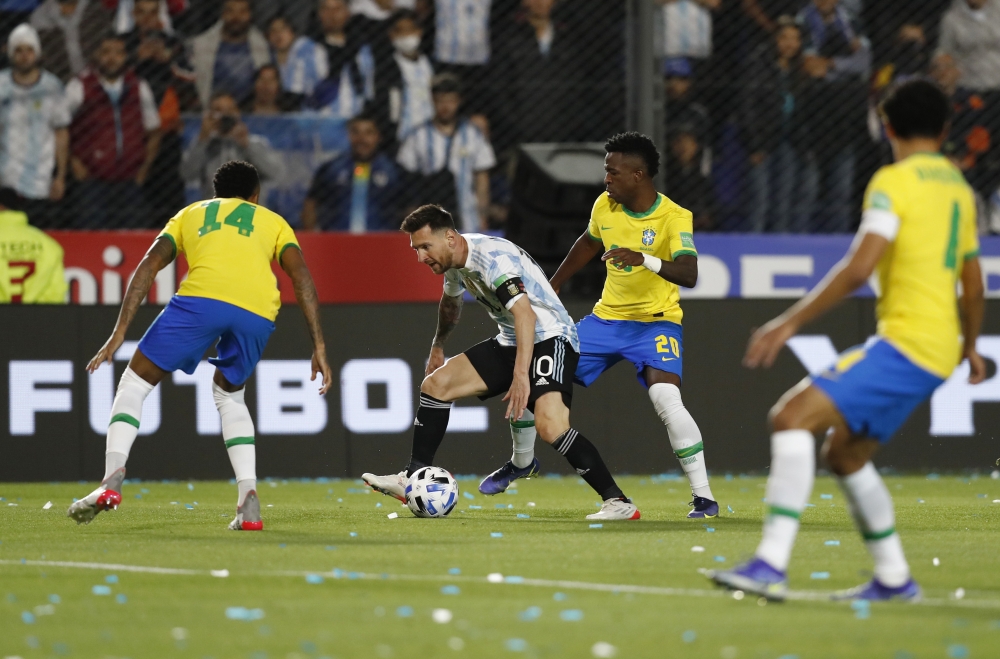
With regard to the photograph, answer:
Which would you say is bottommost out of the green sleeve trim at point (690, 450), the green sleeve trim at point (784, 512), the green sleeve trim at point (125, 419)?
the green sleeve trim at point (690, 450)

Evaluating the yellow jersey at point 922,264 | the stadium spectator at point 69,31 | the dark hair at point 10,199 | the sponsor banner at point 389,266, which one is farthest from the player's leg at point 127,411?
the stadium spectator at point 69,31

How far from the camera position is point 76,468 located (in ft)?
38.1

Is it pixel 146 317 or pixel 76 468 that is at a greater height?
pixel 146 317

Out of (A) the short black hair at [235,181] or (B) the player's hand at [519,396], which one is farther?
(A) the short black hair at [235,181]

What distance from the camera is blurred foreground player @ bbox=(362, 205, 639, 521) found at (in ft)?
25.7

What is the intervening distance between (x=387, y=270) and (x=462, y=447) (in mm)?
1745

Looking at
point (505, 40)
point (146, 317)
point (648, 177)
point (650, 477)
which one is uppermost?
point (505, 40)

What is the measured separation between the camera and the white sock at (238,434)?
7.79 metres

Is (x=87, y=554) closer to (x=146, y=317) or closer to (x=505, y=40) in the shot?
(x=146, y=317)

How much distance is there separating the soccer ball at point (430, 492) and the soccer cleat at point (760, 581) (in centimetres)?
355

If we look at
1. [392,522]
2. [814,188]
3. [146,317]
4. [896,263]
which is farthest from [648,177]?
[814,188]

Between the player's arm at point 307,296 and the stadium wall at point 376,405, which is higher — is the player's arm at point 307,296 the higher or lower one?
the higher one

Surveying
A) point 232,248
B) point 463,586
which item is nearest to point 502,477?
point 232,248

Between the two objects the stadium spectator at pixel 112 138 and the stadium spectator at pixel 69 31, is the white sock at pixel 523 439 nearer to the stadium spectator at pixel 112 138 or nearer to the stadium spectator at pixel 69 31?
the stadium spectator at pixel 112 138
